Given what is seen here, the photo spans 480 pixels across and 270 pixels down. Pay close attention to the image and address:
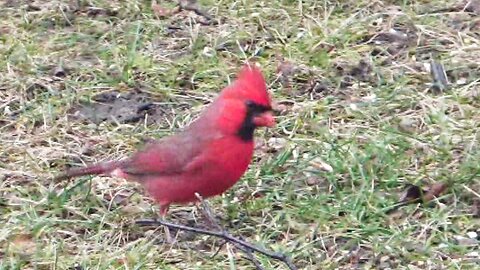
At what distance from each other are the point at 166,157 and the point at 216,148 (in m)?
0.28

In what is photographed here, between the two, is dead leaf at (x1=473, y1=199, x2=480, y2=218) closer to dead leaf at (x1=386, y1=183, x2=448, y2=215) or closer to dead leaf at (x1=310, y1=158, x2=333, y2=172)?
dead leaf at (x1=386, y1=183, x2=448, y2=215)

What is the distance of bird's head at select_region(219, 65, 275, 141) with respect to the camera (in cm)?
368

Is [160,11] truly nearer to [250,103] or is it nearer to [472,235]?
[250,103]

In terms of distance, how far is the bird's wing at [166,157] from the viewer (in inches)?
153

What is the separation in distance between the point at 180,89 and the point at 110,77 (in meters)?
0.31

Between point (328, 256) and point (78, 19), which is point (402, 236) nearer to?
point (328, 256)

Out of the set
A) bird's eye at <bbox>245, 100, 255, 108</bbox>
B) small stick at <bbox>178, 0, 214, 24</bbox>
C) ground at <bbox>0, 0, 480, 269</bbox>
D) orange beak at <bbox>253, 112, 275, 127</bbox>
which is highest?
bird's eye at <bbox>245, 100, 255, 108</bbox>

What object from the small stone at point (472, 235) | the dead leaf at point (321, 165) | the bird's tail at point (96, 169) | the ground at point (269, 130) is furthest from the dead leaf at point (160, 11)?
the small stone at point (472, 235)

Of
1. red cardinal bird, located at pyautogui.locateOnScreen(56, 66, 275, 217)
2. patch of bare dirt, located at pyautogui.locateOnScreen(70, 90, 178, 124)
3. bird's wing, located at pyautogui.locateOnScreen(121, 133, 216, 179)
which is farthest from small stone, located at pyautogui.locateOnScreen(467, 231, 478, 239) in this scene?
patch of bare dirt, located at pyautogui.locateOnScreen(70, 90, 178, 124)

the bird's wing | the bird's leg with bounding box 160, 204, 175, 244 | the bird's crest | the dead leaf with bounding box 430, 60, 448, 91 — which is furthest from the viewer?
the dead leaf with bounding box 430, 60, 448, 91

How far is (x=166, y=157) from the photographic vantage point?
402 centimetres

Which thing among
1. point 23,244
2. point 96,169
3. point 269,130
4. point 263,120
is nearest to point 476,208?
point 263,120

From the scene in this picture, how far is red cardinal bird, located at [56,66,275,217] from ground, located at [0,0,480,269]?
0.20 metres

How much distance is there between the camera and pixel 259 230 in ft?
13.3
